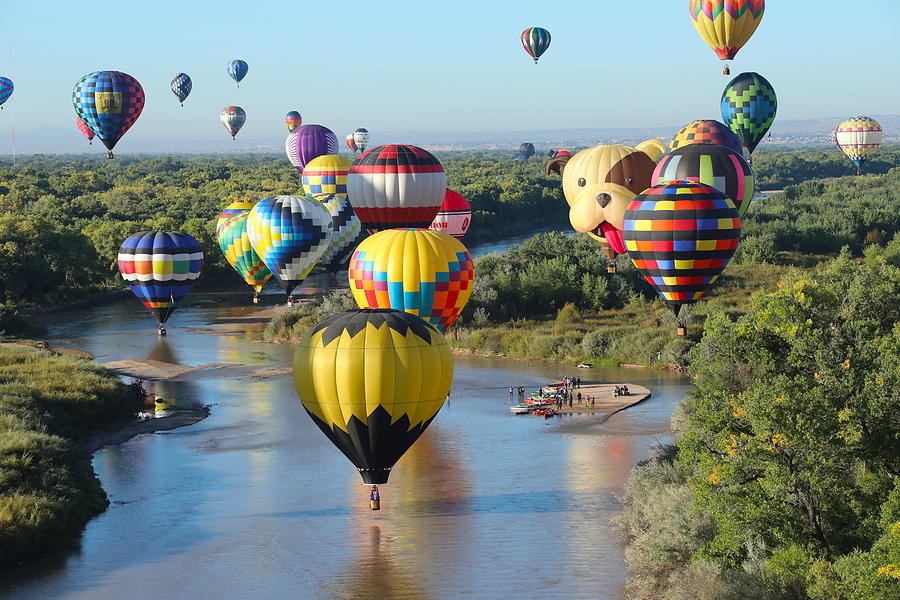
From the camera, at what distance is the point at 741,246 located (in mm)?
65250

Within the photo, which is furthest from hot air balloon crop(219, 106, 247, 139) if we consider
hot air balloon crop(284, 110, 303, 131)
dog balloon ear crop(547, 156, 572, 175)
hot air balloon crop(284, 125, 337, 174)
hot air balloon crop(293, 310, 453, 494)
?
hot air balloon crop(293, 310, 453, 494)

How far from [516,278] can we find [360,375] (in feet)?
100

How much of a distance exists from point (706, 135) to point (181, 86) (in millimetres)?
53634

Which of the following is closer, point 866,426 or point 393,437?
point 866,426

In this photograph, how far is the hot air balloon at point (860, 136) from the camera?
96438 mm

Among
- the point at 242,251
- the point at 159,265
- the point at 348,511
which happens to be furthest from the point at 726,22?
the point at 348,511

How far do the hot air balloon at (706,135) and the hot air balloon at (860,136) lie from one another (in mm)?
53100

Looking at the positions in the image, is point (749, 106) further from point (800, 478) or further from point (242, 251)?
point (800, 478)

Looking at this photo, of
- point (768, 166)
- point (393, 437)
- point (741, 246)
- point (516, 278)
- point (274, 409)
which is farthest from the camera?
point (768, 166)

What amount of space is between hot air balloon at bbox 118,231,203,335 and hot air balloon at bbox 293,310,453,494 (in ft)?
73.6

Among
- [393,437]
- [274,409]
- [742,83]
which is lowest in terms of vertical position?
[274,409]

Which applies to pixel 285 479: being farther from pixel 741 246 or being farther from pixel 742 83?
pixel 741 246

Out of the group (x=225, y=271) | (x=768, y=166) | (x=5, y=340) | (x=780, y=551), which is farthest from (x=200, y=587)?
(x=768, y=166)

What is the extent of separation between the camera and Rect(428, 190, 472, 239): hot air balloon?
4591cm
